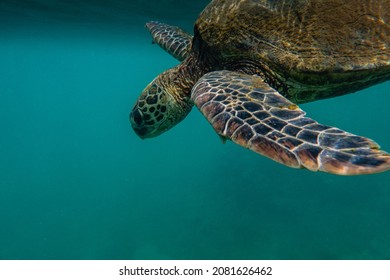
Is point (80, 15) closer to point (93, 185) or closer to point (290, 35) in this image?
point (290, 35)

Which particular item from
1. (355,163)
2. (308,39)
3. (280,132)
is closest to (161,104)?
(308,39)

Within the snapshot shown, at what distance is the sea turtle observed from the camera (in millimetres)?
2367

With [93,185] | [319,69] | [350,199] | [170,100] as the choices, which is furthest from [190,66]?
[93,185]

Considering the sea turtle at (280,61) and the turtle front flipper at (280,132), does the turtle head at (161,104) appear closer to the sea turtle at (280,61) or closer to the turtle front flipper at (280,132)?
the sea turtle at (280,61)

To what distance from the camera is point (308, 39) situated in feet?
11.3

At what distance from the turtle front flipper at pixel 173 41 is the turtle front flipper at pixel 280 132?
8.98 ft

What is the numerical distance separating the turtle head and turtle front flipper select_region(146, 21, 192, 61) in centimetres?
94

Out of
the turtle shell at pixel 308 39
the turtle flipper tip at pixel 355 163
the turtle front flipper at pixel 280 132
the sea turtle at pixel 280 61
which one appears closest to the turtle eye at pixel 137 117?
the sea turtle at pixel 280 61

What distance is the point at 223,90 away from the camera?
3.05 metres

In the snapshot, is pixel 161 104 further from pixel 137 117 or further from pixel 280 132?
pixel 280 132

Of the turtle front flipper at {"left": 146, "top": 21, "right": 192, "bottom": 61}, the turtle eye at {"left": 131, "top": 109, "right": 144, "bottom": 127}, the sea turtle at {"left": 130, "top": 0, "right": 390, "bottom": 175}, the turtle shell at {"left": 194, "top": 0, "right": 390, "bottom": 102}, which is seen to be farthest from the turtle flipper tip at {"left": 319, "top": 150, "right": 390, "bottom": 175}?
the turtle front flipper at {"left": 146, "top": 21, "right": 192, "bottom": 61}

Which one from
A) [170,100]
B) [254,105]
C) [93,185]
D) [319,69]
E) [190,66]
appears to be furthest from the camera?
[93,185]

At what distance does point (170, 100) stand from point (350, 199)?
1398 centimetres

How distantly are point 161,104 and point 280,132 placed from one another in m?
2.88
